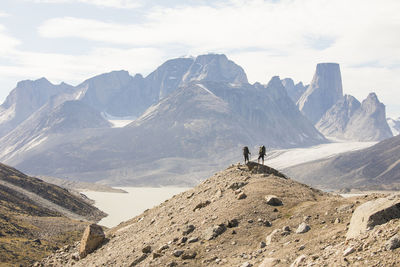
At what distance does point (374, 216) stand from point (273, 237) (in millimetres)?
7431

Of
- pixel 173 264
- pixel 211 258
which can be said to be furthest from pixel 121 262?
pixel 211 258

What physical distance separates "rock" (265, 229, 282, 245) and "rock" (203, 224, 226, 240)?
3943mm

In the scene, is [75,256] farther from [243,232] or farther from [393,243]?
[393,243]

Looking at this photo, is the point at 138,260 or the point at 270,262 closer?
the point at 270,262

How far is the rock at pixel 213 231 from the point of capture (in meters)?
32.2

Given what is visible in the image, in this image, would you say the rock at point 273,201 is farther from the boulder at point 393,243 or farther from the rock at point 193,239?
the boulder at point 393,243

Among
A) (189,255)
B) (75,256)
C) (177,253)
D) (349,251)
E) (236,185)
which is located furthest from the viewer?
(75,256)

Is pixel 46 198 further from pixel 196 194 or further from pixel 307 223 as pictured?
pixel 307 223

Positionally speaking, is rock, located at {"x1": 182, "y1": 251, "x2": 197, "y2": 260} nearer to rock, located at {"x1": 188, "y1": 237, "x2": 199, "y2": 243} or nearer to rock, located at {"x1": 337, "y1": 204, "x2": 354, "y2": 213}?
rock, located at {"x1": 188, "y1": 237, "x2": 199, "y2": 243}

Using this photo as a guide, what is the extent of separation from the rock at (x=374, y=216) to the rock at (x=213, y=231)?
10.1 m

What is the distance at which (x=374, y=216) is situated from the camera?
24609 mm

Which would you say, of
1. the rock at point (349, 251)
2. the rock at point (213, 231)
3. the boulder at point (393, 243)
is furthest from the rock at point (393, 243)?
the rock at point (213, 231)

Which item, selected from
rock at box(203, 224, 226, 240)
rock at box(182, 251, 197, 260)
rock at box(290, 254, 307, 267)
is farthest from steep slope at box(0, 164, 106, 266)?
rock at box(290, 254, 307, 267)

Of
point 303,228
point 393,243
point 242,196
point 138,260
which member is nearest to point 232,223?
point 242,196
